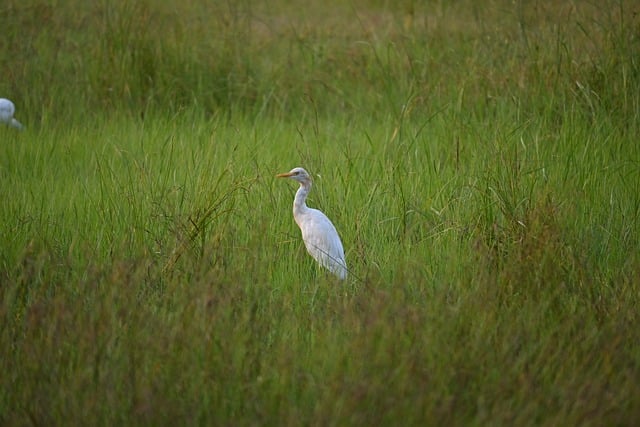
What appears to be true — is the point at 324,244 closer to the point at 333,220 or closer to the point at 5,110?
the point at 333,220

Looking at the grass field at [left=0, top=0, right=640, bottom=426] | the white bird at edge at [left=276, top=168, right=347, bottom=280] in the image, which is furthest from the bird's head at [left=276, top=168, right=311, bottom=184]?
the grass field at [left=0, top=0, right=640, bottom=426]

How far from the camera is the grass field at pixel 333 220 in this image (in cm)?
241

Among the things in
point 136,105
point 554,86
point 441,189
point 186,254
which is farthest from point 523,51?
point 186,254

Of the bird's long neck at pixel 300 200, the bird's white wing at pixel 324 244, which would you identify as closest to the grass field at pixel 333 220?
the bird's white wing at pixel 324 244

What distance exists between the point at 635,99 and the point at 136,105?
137 inches

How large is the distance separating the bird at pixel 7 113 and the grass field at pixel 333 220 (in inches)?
3.1

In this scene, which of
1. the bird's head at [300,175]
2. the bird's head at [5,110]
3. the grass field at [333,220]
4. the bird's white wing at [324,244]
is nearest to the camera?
the grass field at [333,220]

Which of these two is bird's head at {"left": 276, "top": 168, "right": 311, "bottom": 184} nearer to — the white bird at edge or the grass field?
the white bird at edge

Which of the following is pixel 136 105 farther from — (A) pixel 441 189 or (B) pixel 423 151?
(A) pixel 441 189

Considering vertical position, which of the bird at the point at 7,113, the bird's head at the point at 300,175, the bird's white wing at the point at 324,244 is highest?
the bird's head at the point at 300,175

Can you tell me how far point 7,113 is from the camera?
5.36 m

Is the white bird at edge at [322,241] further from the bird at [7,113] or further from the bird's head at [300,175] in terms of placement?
the bird at [7,113]

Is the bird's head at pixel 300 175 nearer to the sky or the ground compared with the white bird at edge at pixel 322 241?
nearer to the sky

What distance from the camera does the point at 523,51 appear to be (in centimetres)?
574
